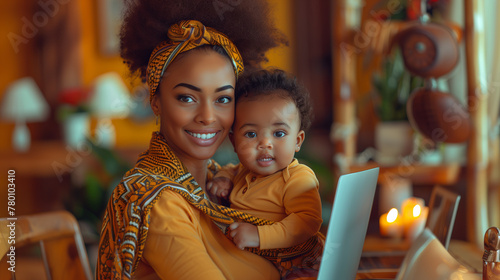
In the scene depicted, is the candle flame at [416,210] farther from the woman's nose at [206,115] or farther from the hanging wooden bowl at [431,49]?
the woman's nose at [206,115]

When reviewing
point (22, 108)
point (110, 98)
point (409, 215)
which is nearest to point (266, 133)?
point (409, 215)

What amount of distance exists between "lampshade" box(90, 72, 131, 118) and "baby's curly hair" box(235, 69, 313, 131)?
2028 millimetres

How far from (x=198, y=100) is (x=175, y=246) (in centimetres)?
22

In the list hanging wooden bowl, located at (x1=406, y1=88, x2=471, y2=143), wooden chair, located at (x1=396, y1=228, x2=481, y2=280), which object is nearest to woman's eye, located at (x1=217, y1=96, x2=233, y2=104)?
wooden chair, located at (x1=396, y1=228, x2=481, y2=280)

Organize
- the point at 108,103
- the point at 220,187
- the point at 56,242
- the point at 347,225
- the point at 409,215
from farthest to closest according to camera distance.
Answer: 1. the point at 108,103
2. the point at 409,215
3. the point at 56,242
4. the point at 220,187
5. the point at 347,225

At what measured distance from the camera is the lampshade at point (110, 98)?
2703 mm

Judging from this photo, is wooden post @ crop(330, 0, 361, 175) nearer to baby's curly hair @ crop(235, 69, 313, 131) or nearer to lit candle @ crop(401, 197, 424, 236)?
lit candle @ crop(401, 197, 424, 236)

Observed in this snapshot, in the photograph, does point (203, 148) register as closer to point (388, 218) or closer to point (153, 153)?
point (153, 153)

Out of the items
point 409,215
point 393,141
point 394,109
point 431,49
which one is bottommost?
point 409,215

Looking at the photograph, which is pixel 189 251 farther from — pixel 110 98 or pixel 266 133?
pixel 110 98

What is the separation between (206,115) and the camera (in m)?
0.77

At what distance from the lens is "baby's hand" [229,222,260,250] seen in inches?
28.4

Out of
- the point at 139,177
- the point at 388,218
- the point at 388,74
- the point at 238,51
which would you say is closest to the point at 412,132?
the point at 388,74

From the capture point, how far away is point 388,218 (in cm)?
138
